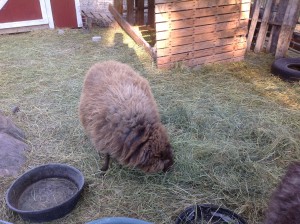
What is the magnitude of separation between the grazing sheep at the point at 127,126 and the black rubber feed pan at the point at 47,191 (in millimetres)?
394

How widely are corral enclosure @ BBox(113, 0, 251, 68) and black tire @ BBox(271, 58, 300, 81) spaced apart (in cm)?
91

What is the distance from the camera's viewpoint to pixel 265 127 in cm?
382

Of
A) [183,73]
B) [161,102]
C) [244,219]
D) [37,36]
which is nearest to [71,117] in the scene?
[161,102]

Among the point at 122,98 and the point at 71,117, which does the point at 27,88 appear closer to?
the point at 71,117

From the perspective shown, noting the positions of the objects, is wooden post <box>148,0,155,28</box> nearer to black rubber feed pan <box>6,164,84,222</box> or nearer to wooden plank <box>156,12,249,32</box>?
wooden plank <box>156,12,249,32</box>

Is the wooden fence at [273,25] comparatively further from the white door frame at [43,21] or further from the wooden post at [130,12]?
the white door frame at [43,21]

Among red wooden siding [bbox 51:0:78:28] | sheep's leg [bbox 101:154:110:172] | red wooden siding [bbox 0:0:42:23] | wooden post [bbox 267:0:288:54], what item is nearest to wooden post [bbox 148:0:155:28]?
red wooden siding [bbox 51:0:78:28]

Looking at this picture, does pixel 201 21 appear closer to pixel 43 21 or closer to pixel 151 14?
pixel 151 14

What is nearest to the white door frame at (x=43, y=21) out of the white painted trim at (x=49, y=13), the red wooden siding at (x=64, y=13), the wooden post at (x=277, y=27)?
the white painted trim at (x=49, y=13)

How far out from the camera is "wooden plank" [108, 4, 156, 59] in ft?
20.4

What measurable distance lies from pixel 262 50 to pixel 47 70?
479 centimetres

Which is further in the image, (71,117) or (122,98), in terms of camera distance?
(71,117)

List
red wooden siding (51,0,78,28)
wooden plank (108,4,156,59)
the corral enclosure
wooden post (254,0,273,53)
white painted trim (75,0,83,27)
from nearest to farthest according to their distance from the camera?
the corral enclosure
wooden post (254,0,273,53)
wooden plank (108,4,156,59)
red wooden siding (51,0,78,28)
white painted trim (75,0,83,27)

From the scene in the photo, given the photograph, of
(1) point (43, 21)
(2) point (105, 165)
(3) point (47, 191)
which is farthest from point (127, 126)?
(1) point (43, 21)
